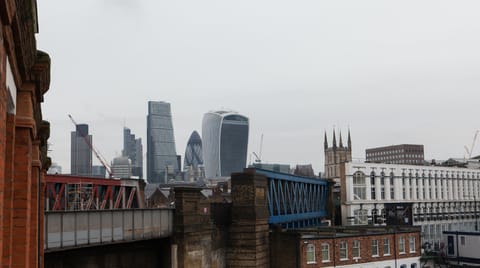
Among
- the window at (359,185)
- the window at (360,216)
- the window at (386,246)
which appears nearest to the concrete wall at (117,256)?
the window at (386,246)

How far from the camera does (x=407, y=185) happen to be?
88.9 metres

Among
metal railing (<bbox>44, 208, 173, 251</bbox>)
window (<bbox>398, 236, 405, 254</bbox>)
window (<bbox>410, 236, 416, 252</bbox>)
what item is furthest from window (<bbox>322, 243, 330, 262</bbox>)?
metal railing (<bbox>44, 208, 173, 251</bbox>)

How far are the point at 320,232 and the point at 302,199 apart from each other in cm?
1218

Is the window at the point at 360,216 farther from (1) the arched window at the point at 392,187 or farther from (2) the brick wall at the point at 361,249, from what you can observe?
(2) the brick wall at the point at 361,249

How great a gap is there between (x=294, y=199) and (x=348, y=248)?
10.9 metres

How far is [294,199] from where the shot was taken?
55.9 meters

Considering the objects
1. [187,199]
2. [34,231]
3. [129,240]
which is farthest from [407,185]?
[34,231]

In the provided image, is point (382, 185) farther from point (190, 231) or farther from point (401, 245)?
point (190, 231)

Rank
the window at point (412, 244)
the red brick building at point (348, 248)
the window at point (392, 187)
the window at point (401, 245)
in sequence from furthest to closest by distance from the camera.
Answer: the window at point (392, 187), the window at point (412, 244), the window at point (401, 245), the red brick building at point (348, 248)

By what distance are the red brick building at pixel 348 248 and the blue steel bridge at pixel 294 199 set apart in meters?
3.46

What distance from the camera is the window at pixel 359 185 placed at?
268 ft

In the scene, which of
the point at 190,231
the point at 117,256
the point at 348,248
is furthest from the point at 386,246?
the point at 117,256

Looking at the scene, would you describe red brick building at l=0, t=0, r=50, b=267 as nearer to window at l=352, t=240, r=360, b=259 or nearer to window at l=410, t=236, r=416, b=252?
window at l=352, t=240, r=360, b=259

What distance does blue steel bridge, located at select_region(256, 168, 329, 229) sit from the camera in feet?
159
